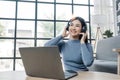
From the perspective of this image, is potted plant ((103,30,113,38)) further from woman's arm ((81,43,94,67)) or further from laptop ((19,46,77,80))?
laptop ((19,46,77,80))

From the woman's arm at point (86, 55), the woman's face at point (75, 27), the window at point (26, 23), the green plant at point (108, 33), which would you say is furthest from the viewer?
the window at point (26, 23)

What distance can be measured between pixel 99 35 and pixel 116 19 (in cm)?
63

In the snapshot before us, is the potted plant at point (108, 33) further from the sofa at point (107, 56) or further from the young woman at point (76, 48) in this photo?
the young woman at point (76, 48)

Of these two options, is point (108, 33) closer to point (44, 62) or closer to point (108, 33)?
point (108, 33)

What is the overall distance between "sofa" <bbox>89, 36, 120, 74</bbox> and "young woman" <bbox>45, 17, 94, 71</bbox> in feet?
3.39

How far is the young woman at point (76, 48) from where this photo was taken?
1.52 m

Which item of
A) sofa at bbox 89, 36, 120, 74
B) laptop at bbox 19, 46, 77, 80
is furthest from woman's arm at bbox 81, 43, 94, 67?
sofa at bbox 89, 36, 120, 74

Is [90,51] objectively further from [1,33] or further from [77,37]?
[1,33]

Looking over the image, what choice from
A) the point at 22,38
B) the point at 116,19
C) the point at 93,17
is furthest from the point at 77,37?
the point at 116,19

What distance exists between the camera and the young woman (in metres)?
1.52

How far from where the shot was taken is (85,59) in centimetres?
148

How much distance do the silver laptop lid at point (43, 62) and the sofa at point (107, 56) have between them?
168 cm

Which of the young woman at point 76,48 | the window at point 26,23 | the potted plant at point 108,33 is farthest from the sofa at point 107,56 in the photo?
the window at point 26,23

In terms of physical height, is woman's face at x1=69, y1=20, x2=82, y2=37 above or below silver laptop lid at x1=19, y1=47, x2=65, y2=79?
above
